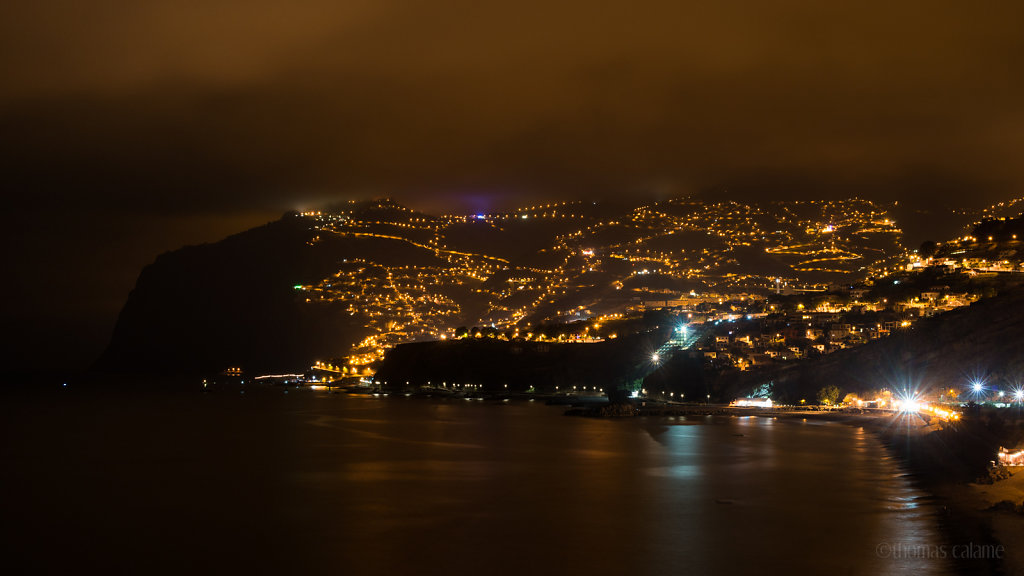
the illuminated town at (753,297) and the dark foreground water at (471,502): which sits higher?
the illuminated town at (753,297)

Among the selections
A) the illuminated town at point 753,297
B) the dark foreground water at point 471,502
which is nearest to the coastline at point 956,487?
the dark foreground water at point 471,502

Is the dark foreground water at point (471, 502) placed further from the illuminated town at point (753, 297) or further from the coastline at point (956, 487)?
the illuminated town at point (753, 297)

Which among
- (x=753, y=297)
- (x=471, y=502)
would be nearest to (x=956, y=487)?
(x=471, y=502)

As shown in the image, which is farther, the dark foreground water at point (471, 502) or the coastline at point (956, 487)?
the dark foreground water at point (471, 502)

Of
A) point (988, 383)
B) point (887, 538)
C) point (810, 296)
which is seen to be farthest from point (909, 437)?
point (810, 296)

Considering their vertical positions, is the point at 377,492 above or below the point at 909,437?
below

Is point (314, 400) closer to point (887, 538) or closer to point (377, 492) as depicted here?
point (377, 492)

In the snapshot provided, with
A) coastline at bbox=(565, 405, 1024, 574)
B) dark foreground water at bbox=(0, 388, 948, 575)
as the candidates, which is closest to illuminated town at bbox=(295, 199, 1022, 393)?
coastline at bbox=(565, 405, 1024, 574)
